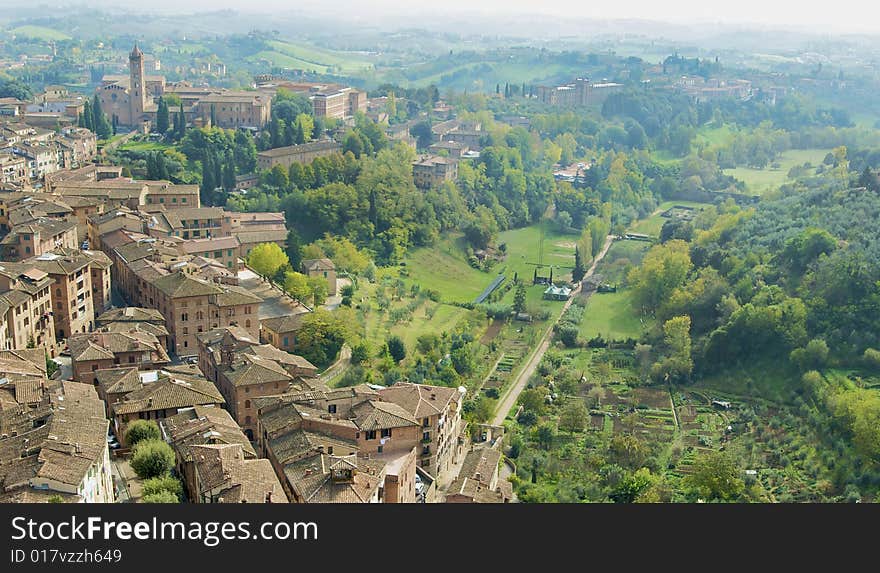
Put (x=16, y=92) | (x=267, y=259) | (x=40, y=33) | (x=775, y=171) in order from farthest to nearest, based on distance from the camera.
A: (x=40, y=33) → (x=775, y=171) → (x=16, y=92) → (x=267, y=259)

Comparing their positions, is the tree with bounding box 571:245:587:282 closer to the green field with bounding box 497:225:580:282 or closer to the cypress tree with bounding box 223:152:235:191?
the green field with bounding box 497:225:580:282

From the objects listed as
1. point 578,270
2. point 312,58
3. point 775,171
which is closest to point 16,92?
point 578,270

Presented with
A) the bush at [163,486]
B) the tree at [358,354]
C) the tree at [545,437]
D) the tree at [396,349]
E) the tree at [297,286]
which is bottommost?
the tree at [545,437]

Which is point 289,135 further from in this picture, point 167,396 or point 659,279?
point 167,396

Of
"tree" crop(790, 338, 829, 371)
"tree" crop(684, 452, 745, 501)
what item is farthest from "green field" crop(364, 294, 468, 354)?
"tree" crop(790, 338, 829, 371)

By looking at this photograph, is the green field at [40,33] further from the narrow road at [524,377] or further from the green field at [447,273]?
the narrow road at [524,377]

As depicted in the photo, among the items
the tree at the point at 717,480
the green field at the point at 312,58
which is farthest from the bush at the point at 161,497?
the green field at the point at 312,58
